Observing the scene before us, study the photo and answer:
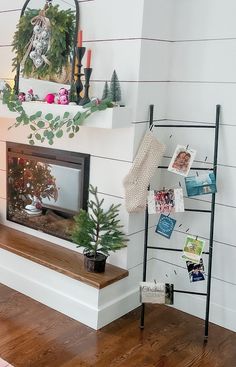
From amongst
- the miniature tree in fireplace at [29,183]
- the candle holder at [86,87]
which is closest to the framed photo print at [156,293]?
the miniature tree in fireplace at [29,183]

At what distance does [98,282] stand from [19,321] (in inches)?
22.0

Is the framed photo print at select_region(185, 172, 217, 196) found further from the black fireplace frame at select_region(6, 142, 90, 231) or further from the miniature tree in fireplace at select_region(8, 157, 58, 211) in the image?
the miniature tree in fireplace at select_region(8, 157, 58, 211)

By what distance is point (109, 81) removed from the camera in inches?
99.1

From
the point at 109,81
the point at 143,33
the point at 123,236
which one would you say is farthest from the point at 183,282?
the point at 143,33

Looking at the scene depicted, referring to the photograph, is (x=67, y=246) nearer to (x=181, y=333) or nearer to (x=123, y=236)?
(x=123, y=236)

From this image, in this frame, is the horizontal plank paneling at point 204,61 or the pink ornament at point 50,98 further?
the pink ornament at point 50,98

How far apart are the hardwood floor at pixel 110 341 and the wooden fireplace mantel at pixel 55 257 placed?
300 mm

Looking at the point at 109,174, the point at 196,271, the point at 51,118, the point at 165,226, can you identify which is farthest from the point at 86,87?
the point at 196,271

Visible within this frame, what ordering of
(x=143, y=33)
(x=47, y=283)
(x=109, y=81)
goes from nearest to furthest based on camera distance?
(x=143, y=33)
(x=109, y=81)
(x=47, y=283)

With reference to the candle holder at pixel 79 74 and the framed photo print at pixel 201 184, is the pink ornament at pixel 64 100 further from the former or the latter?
the framed photo print at pixel 201 184

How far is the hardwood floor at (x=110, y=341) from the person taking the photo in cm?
220

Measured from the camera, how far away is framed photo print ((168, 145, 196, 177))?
2428 millimetres

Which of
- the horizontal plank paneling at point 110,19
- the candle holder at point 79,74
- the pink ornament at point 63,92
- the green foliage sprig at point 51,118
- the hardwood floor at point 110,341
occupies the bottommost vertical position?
the hardwood floor at point 110,341

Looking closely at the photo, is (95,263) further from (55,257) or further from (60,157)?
(60,157)
